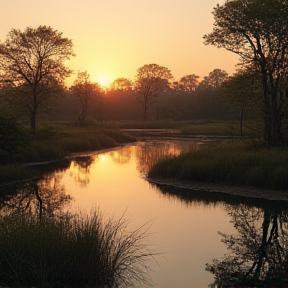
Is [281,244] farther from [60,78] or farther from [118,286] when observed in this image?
[60,78]

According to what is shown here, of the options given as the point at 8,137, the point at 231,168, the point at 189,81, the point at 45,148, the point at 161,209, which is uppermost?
the point at 189,81

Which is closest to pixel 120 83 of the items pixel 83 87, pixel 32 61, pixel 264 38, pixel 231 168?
pixel 83 87

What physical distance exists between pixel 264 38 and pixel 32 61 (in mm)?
23349

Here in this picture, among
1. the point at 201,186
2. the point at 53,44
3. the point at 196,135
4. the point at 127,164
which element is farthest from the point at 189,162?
the point at 196,135

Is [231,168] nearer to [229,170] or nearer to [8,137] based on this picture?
[229,170]

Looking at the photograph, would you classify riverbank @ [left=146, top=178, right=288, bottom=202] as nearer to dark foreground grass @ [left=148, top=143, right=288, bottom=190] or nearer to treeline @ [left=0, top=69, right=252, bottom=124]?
dark foreground grass @ [left=148, top=143, right=288, bottom=190]

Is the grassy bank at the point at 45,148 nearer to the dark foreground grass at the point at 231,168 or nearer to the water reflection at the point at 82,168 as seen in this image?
the water reflection at the point at 82,168

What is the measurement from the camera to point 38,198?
18.7 metres

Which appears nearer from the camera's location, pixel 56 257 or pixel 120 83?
pixel 56 257

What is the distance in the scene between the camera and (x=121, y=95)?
12800 cm

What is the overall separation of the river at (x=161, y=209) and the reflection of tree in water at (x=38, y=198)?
5 centimetres

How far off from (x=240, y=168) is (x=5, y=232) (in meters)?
14.5

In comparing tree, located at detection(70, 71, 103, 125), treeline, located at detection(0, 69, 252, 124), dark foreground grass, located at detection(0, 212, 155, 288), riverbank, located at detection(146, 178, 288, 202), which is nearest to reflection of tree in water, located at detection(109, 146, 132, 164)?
riverbank, located at detection(146, 178, 288, 202)

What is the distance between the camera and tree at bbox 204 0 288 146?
24594 millimetres
